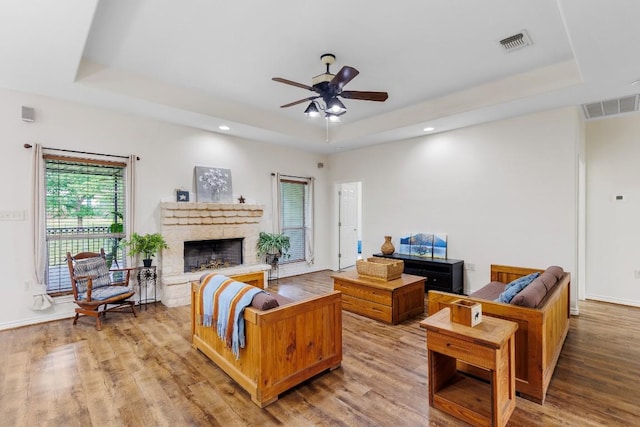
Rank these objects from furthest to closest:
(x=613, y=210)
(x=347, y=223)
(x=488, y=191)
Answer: (x=347, y=223)
(x=488, y=191)
(x=613, y=210)

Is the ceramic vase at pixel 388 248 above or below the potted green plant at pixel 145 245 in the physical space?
below

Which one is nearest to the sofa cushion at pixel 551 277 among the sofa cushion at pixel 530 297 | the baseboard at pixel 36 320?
the sofa cushion at pixel 530 297

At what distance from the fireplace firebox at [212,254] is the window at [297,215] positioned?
1.12m

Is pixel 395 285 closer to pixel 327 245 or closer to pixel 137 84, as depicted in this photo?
pixel 327 245

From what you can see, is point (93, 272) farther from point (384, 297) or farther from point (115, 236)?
point (384, 297)

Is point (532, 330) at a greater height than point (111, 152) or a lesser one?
lesser

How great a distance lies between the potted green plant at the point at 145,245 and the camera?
4.35 m

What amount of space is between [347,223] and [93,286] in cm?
517

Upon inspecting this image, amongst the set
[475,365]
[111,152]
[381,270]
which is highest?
[111,152]

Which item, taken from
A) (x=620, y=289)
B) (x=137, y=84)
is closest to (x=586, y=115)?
(x=620, y=289)

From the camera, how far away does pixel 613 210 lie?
4.54 metres

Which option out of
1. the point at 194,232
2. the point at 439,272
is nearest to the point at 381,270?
the point at 439,272

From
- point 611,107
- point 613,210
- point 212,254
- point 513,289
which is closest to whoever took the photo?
point 513,289

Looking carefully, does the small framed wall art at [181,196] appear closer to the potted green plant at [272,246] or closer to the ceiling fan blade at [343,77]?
the potted green plant at [272,246]
